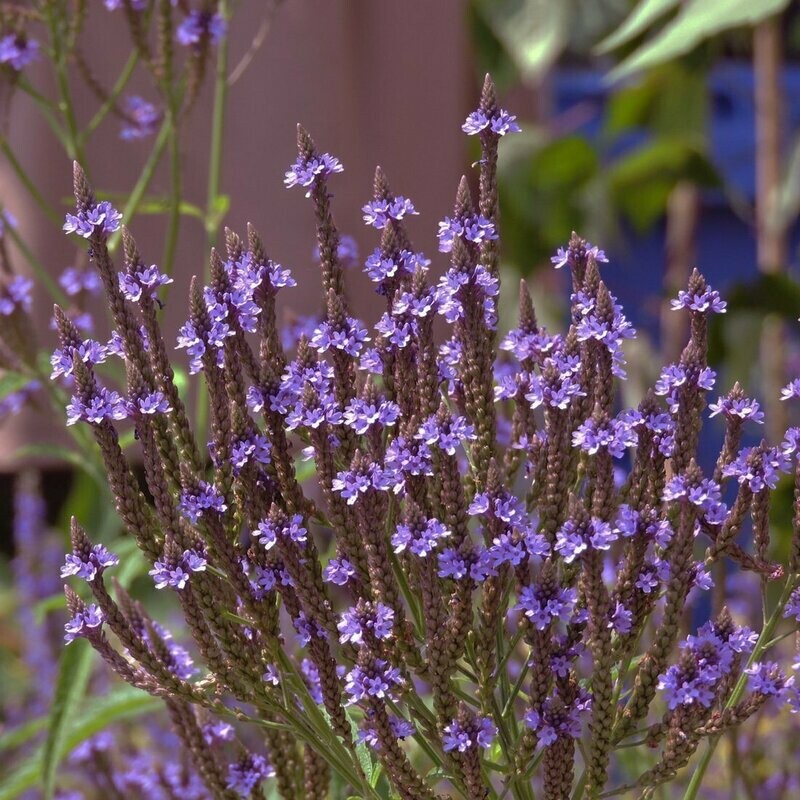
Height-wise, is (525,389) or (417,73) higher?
(417,73)

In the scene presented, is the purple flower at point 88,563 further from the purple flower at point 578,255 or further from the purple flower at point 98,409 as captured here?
the purple flower at point 578,255

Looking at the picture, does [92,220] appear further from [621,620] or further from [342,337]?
[621,620]

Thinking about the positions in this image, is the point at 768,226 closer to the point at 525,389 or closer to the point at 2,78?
the point at 2,78

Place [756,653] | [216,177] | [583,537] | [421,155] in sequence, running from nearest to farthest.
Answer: [583,537] → [756,653] → [216,177] → [421,155]

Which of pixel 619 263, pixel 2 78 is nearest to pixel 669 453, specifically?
pixel 2 78

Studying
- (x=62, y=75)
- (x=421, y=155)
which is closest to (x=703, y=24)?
(x=62, y=75)

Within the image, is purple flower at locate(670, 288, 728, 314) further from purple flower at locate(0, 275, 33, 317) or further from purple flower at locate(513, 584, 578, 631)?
purple flower at locate(0, 275, 33, 317)
